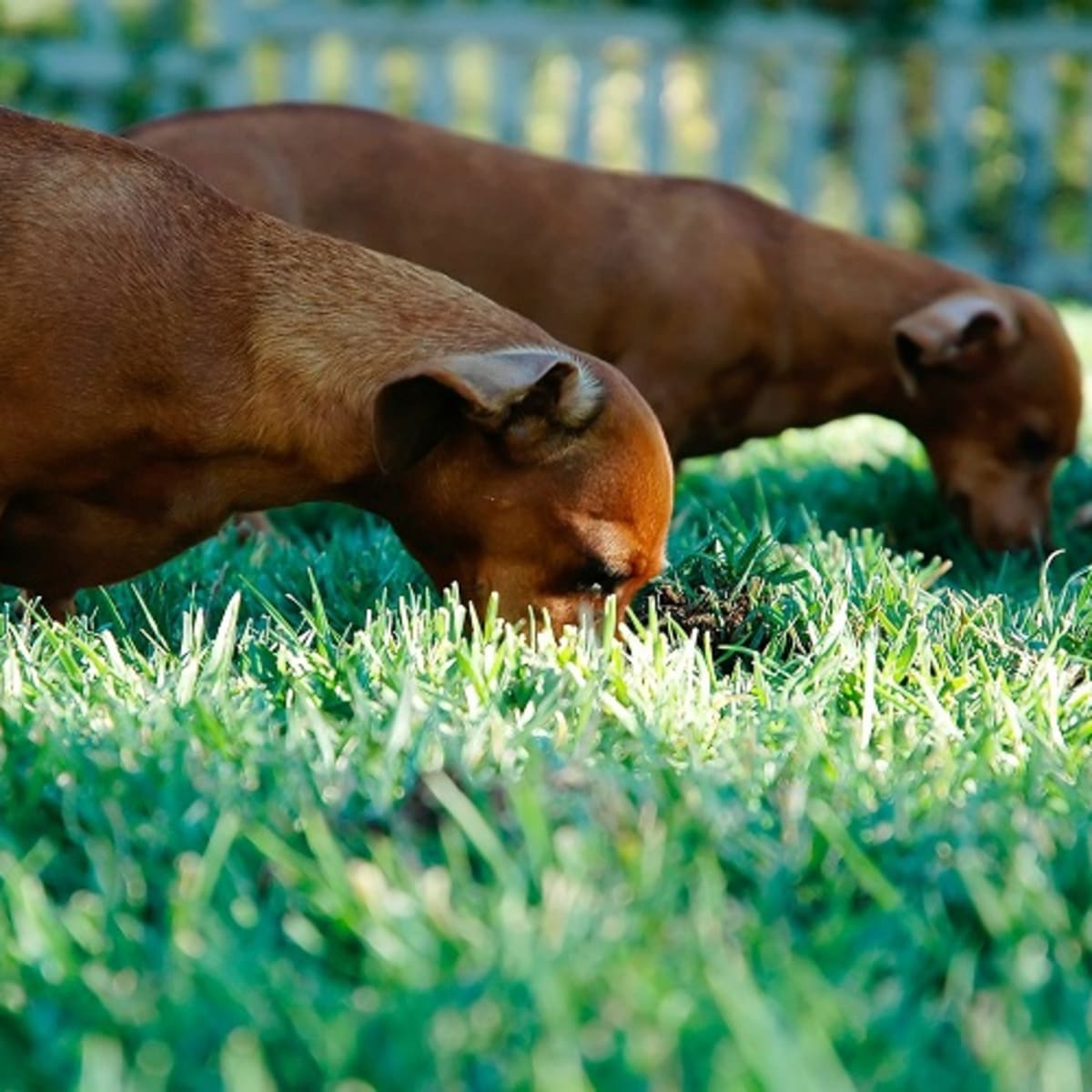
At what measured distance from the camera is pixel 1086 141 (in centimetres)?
1134

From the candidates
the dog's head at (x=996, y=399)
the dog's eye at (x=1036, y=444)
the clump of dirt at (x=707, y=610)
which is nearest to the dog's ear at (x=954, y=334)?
the dog's head at (x=996, y=399)

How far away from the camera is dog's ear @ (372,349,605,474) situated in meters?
2.98

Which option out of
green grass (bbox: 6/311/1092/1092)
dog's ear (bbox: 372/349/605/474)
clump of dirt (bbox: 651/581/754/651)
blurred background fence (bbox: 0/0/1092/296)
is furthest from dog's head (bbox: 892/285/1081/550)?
blurred background fence (bbox: 0/0/1092/296)

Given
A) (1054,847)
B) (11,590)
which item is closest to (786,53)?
(11,590)

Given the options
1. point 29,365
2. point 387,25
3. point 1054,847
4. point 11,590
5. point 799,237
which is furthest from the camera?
point 387,25

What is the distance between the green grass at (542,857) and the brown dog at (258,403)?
173 mm

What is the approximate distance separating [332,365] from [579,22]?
817 cm

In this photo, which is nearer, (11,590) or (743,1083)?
(743,1083)

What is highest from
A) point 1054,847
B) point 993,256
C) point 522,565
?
point 1054,847

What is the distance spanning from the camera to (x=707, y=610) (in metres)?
3.46

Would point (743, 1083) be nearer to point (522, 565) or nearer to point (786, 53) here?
point (522, 565)

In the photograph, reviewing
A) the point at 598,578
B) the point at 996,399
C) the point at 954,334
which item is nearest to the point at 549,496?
the point at 598,578

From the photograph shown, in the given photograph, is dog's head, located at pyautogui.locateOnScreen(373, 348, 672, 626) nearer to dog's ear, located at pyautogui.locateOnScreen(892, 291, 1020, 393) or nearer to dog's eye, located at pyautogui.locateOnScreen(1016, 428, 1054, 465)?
dog's ear, located at pyautogui.locateOnScreen(892, 291, 1020, 393)

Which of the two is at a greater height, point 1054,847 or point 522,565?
point 1054,847
